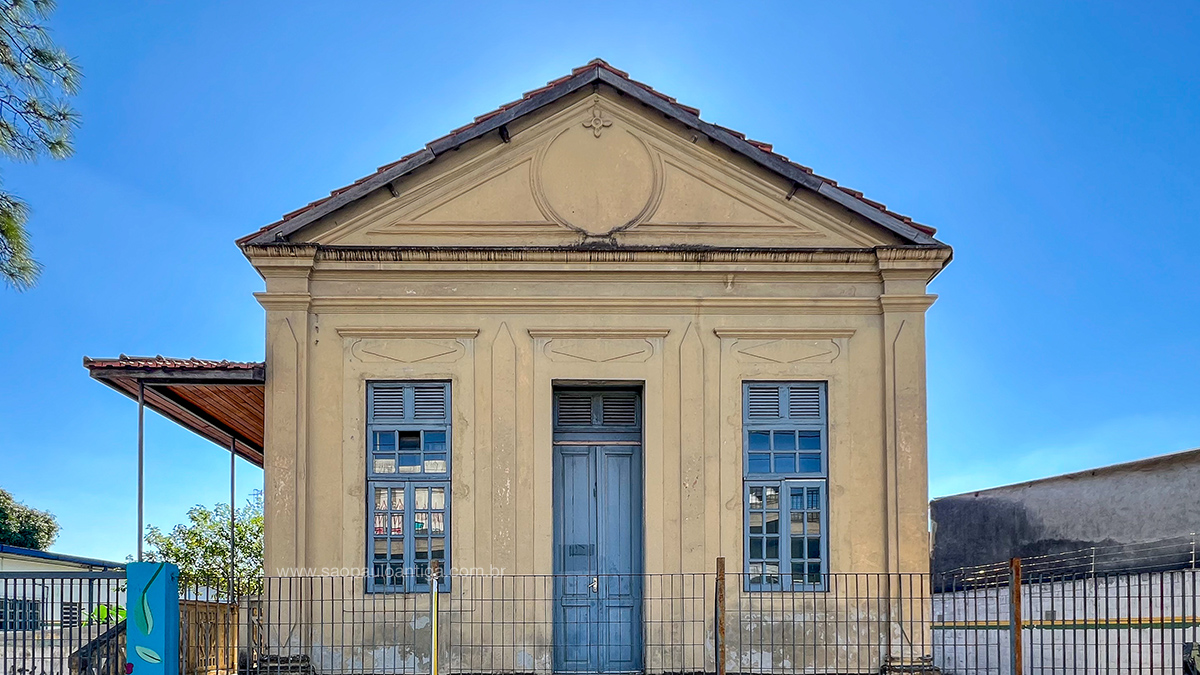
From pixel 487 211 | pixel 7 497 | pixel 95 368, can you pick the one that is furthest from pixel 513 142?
pixel 7 497

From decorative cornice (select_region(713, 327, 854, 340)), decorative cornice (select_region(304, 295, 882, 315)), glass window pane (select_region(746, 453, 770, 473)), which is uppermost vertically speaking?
decorative cornice (select_region(304, 295, 882, 315))

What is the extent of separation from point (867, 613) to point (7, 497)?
32457 mm

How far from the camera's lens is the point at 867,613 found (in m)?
11.5

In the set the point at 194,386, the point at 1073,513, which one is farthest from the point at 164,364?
the point at 1073,513

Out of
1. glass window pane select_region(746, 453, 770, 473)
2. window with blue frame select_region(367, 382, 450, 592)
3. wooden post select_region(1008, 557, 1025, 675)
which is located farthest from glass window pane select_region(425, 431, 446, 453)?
wooden post select_region(1008, 557, 1025, 675)

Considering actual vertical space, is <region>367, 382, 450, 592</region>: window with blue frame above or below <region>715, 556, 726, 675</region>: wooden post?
above

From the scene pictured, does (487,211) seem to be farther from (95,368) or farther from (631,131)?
(95,368)

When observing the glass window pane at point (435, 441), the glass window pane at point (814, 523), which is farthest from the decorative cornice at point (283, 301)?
the glass window pane at point (814, 523)

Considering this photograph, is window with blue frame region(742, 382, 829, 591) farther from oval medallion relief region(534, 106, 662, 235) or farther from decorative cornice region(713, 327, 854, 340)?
oval medallion relief region(534, 106, 662, 235)

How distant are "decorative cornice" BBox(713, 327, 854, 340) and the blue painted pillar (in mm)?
5872

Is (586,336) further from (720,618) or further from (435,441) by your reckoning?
(720,618)

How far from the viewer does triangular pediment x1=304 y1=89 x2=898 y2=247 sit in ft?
40.3

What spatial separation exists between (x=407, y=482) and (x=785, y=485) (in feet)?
12.7

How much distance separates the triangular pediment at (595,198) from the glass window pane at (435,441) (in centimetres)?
198
